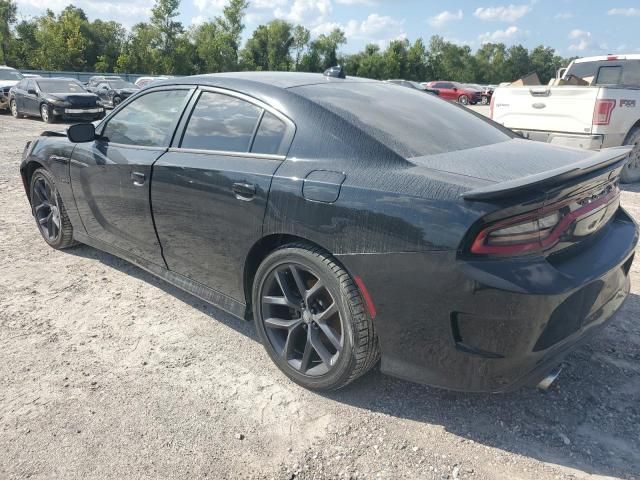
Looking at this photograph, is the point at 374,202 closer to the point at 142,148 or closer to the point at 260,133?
the point at 260,133

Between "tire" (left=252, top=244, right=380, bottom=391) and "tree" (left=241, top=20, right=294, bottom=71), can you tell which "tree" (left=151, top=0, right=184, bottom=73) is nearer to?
"tree" (left=241, top=20, right=294, bottom=71)

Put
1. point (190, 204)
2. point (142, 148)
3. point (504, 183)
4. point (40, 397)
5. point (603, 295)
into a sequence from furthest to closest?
1. point (142, 148)
2. point (190, 204)
3. point (40, 397)
4. point (603, 295)
5. point (504, 183)

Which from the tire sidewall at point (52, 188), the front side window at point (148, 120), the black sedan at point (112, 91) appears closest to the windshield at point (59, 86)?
the black sedan at point (112, 91)

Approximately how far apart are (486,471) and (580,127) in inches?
238

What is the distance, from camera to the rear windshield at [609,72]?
8273 millimetres

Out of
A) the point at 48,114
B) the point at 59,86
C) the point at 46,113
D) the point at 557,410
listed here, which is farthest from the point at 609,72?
the point at 59,86

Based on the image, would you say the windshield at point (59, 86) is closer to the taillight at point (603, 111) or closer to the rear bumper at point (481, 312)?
the taillight at point (603, 111)

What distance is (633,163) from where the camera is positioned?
7.59 meters

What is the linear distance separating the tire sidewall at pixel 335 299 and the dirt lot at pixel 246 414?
0.10 metres

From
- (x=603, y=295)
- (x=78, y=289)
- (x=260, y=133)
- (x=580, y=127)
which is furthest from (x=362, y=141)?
(x=580, y=127)

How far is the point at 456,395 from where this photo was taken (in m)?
2.64

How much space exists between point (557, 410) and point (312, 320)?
4.23 ft

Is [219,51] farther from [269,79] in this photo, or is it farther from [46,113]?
[269,79]

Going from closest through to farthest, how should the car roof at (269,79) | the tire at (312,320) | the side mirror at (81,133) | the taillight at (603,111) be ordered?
the tire at (312,320)
the car roof at (269,79)
the side mirror at (81,133)
the taillight at (603,111)
